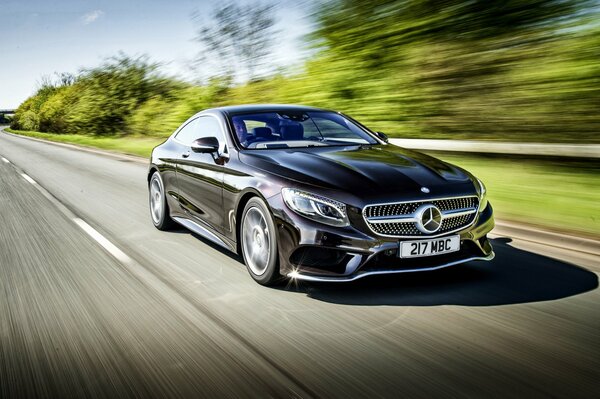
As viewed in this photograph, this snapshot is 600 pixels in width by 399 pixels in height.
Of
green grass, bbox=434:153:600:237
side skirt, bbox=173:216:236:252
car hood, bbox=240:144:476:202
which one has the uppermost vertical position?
car hood, bbox=240:144:476:202

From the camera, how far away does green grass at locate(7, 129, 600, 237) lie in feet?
22.0

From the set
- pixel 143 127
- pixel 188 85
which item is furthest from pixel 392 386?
pixel 143 127

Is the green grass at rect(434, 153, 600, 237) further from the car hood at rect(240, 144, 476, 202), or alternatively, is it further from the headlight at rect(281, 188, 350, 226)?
the headlight at rect(281, 188, 350, 226)

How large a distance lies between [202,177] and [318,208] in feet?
6.38

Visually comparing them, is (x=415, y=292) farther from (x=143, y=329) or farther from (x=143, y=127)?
(x=143, y=127)

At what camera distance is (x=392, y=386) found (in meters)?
2.92

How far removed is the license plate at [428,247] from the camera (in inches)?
165

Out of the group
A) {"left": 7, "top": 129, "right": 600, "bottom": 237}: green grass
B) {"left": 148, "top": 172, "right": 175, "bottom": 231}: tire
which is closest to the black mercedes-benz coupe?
{"left": 148, "top": 172, "right": 175, "bottom": 231}: tire

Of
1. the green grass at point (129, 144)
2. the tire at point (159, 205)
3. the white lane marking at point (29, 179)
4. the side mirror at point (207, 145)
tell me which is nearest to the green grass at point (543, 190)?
the side mirror at point (207, 145)

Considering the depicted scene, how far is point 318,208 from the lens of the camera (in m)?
4.27

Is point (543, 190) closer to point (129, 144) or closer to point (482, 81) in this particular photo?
point (482, 81)

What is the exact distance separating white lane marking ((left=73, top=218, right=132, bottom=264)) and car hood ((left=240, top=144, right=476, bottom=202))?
1.72m

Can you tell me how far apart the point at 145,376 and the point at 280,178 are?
74.9 inches

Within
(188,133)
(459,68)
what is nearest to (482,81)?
(459,68)
